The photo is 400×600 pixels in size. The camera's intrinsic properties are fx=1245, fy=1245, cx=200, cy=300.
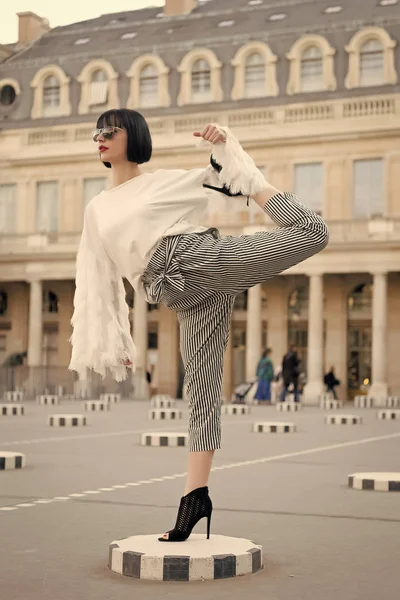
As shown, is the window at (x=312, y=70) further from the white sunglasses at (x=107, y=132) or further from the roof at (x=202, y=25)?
the white sunglasses at (x=107, y=132)

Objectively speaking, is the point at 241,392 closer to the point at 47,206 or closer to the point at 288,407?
the point at 288,407

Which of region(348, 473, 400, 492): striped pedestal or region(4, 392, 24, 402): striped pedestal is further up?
region(4, 392, 24, 402): striped pedestal

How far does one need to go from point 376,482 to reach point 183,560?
16.6ft

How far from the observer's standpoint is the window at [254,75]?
50.7 meters

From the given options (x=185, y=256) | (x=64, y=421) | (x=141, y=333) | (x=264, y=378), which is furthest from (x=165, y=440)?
(x=141, y=333)

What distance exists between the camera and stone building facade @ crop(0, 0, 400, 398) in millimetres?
47188

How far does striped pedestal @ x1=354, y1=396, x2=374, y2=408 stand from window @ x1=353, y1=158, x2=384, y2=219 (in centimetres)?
821

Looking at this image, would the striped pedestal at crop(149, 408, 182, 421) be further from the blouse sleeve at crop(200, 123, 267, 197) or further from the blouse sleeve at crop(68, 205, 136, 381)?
the blouse sleeve at crop(200, 123, 267, 197)

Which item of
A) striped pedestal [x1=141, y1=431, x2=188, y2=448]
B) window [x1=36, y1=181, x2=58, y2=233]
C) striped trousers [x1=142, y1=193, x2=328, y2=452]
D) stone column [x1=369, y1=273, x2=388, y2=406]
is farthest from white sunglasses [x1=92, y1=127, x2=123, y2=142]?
window [x1=36, y1=181, x2=58, y2=233]

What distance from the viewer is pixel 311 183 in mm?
48969

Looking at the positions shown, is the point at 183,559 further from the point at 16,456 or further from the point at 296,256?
the point at 16,456

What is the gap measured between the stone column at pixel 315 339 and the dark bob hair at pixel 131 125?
1608 inches

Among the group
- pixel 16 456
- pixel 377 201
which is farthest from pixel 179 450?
pixel 377 201

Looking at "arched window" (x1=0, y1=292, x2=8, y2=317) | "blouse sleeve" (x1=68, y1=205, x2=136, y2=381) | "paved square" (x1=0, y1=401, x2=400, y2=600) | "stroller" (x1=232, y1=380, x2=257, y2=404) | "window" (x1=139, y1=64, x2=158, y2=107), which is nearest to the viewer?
"paved square" (x1=0, y1=401, x2=400, y2=600)
